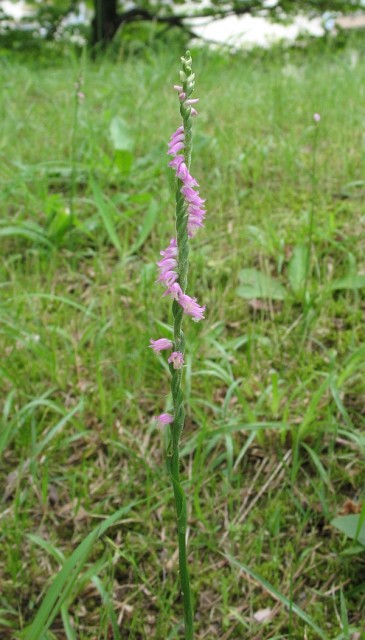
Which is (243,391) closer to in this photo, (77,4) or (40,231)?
(40,231)

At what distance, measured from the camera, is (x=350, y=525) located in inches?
66.9

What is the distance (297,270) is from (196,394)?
30.9 inches

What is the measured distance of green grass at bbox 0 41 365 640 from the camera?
1.77 meters

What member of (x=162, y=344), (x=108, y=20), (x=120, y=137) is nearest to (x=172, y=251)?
(x=162, y=344)

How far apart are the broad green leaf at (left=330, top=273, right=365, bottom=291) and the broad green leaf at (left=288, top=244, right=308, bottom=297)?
0.15 m

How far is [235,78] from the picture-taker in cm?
520

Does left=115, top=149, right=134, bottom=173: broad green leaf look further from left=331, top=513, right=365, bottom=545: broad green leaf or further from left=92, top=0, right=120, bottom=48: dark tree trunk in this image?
left=92, top=0, right=120, bottom=48: dark tree trunk

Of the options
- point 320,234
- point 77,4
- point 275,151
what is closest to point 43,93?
point 275,151

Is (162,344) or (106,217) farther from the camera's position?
(106,217)

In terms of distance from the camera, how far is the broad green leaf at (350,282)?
8.30 feet

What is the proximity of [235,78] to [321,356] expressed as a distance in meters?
3.64

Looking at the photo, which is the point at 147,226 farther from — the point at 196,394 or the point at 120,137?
the point at 196,394

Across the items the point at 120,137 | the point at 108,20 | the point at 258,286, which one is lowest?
the point at 258,286

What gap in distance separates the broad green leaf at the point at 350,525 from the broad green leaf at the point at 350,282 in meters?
1.09
